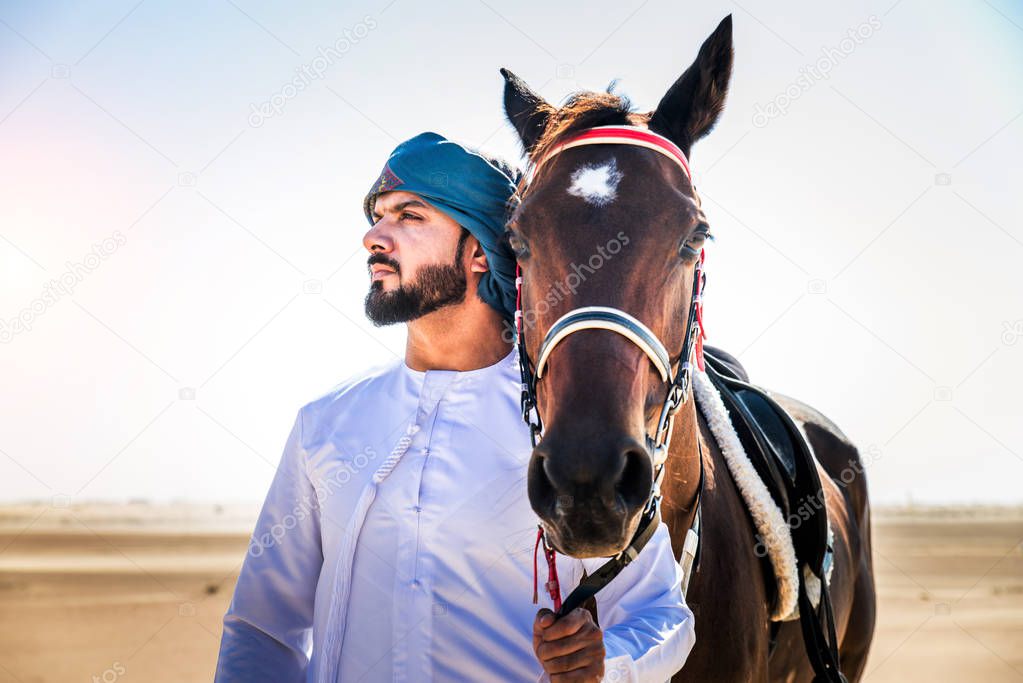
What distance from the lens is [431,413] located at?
2639 mm

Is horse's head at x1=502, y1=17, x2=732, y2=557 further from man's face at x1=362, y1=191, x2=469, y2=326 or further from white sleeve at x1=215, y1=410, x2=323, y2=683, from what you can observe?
white sleeve at x1=215, y1=410, x2=323, y2=683

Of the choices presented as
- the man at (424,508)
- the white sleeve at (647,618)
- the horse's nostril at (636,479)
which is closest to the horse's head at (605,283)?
the horse's nostril at (636,479)

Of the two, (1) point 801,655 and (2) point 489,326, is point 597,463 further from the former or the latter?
(1) point 801,655

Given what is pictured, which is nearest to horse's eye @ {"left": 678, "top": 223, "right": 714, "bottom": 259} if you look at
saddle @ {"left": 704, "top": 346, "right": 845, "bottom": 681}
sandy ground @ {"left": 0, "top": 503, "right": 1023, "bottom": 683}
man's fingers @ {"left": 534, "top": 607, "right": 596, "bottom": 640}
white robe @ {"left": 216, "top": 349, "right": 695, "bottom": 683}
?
white robe @ {"left": 216, "top": 349, "right": 695, "bottom": 683}

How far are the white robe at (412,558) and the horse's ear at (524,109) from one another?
75 cm

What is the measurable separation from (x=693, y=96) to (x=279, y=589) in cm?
203

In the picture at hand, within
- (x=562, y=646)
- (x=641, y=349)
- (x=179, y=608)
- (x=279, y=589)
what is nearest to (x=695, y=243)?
(x=641, y=349)

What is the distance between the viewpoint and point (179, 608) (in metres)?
12.4

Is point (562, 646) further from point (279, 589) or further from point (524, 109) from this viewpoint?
point (524, 109)

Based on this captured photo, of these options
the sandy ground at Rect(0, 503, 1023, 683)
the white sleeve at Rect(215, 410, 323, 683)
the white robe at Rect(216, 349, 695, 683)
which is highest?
the white robe at Rect(216, 349, 695, 683)

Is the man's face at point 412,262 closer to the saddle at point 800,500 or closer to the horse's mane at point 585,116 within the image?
the horse's mane at point 585,116

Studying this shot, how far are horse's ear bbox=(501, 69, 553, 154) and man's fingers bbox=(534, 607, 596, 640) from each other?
156cm

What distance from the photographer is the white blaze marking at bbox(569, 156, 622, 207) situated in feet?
6.92

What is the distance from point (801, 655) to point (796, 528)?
1.63 ft
